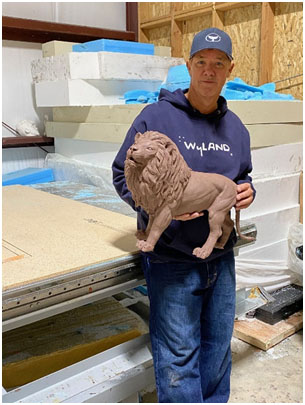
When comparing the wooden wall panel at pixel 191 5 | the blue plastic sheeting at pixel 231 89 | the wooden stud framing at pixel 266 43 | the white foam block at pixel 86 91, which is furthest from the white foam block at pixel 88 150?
the wooden wall panel at pixel 191 5

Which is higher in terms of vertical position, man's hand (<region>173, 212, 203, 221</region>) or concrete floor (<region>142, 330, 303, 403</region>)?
man's hand (<region>173, 212, 203, 221</region>)

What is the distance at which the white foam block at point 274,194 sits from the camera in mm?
2572

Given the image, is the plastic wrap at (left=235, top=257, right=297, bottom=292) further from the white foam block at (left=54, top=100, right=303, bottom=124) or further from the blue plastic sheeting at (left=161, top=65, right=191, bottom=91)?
the blue plastic sheeting at (left=161, top=65, right=191, bottom=91)

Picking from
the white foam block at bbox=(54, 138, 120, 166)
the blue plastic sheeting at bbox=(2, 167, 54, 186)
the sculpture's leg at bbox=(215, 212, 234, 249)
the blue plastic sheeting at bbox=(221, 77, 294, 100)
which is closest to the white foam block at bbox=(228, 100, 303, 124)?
the blue plastic sheeting at bbox=(221, 77, 294, 100)

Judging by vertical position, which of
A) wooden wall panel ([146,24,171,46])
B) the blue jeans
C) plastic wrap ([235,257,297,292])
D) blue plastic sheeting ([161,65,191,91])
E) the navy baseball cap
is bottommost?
plastic wrap ([235,257,297,292])

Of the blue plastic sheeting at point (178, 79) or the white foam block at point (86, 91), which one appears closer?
the blue plastic sheeting at point (178, 79)

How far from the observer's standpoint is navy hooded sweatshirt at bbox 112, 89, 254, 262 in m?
1.26

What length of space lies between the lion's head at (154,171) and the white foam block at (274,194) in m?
1.51

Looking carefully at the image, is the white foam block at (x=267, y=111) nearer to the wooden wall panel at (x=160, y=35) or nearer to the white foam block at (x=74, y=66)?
the white foam block at (x=74, y=66)

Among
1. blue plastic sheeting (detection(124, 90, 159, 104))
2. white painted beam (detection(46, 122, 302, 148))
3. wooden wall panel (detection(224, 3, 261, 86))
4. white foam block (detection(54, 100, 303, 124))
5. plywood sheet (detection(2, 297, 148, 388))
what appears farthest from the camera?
wooden wall panel (detection(224, 3, 261, 86))

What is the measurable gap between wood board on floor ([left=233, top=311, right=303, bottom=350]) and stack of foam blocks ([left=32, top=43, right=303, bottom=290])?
30 centimetres

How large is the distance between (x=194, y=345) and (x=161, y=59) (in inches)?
102

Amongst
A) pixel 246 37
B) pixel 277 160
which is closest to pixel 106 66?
pixel 246 37

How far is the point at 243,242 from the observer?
5.82 feet
